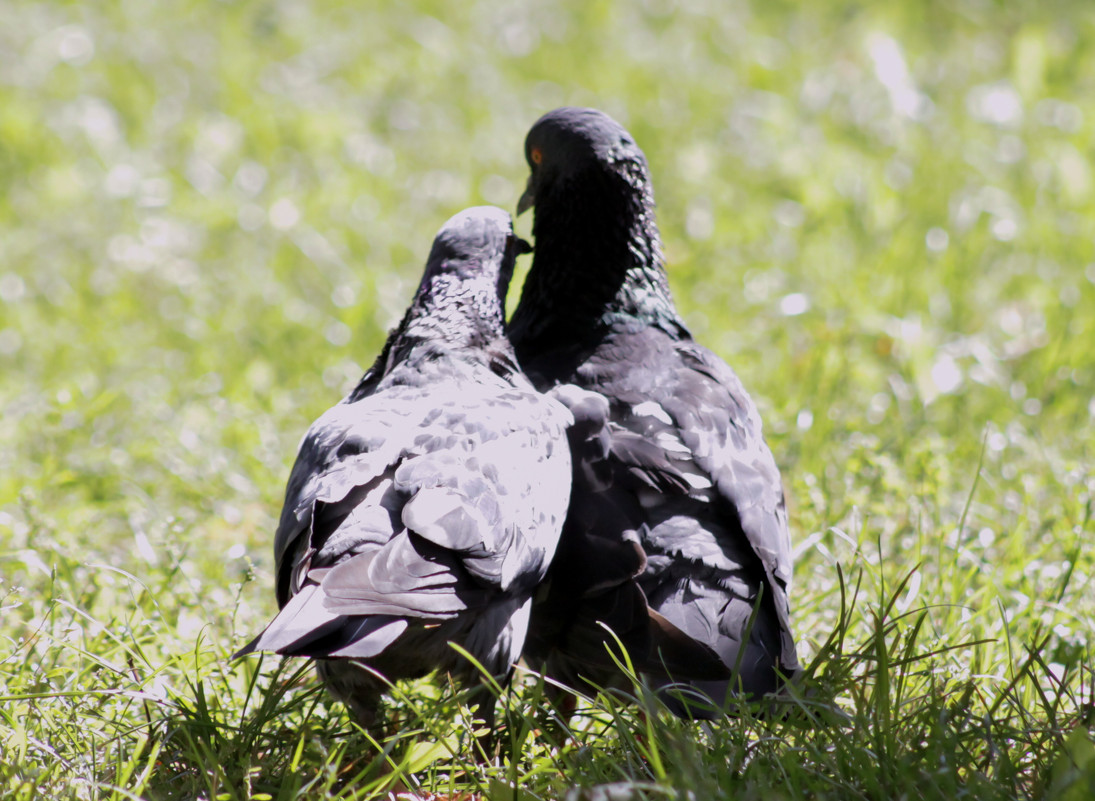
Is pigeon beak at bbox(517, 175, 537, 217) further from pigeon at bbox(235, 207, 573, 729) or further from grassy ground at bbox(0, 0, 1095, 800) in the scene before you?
grassy ground at bbox(0, 0, 1095, 800)

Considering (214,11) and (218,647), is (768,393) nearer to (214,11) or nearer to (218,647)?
(218,647)

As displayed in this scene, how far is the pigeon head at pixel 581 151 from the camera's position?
11.6 feet

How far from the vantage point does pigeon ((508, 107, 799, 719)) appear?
2738 mm

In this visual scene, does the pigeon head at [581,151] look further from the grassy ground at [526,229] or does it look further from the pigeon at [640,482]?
the grassy ground at [526,229]

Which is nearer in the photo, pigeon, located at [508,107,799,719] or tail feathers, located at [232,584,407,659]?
tail feathers, located at [232,584,407,659]

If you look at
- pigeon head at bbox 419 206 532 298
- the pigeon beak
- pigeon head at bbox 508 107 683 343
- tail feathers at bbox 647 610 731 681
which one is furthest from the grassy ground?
the pigeon beak

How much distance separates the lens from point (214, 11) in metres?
8.79

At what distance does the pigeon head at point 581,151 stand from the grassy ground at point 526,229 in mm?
1168

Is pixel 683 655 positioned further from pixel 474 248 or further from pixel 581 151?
pixel 581 151

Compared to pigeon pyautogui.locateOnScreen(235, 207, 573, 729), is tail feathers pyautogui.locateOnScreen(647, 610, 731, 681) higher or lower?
lower

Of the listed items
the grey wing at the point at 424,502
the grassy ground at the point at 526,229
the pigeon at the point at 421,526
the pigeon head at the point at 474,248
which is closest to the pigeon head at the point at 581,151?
the pigeon head at the point at 474,248

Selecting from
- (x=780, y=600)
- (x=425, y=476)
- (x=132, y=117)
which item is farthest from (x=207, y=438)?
(x=132, y=117)

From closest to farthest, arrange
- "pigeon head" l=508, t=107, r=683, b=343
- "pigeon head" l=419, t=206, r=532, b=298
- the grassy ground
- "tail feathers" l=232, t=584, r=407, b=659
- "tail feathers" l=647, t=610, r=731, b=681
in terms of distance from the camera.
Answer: "tail feathers" l=232, t=584, r=407, b=659 < the grassy ground < "tail feathers" l=647, t=610, r=731, b=681 < "pigeon head" l=419, t=206, r=532, b=298 < "pigeon head" l=508, t=107, r=683, b=343

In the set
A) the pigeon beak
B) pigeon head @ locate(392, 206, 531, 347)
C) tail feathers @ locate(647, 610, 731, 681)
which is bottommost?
tail feathers @ locate(647, 610, 731, 681)
